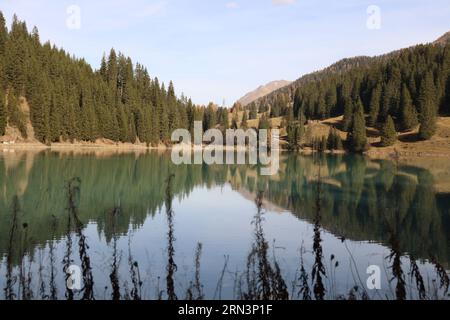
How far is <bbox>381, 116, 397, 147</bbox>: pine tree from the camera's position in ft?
417

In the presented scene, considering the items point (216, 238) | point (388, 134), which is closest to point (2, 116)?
point (216, 238)

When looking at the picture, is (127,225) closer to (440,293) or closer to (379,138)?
(440,293)

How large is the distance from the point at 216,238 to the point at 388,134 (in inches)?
4466

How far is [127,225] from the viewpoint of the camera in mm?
26031

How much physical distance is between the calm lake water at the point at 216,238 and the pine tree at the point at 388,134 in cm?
7515

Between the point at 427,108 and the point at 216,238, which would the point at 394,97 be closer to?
the point at 427,108

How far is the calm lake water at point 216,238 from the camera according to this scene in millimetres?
8969

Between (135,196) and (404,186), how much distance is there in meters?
29.7

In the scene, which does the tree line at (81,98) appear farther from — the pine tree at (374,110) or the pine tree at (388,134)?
the pine tree at (388,134)

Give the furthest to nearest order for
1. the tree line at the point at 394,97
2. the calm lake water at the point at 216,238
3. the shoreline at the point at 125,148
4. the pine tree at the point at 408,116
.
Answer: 1. the pine tree at the point at 408,116
2. the tree line at the point at 394,97
3. the shoreline at the point at 125,148
4. the calm lake water at the point at 216,238

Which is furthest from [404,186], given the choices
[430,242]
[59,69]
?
[59,69]

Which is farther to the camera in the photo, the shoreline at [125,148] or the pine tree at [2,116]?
the shoreline at [125,148]

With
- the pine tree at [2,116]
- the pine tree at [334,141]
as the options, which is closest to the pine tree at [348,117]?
the pine tree at [334,141]
